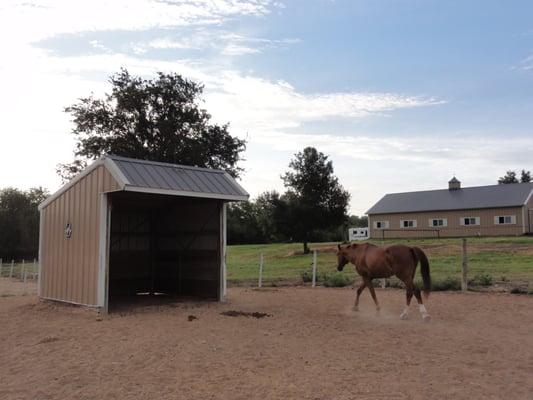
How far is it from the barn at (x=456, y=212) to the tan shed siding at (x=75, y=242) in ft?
99.3

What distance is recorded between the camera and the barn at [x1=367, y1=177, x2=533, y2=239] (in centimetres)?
3738

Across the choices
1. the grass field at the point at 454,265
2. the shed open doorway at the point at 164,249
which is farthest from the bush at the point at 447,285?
the shed open doorway at the point at 164,249

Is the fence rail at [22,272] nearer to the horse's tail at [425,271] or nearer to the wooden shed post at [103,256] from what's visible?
the wooden shed post at [103,256]

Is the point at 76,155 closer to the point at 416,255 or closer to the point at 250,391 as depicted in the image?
the point at 416,255

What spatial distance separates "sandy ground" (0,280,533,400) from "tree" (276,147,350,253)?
66.8 ft

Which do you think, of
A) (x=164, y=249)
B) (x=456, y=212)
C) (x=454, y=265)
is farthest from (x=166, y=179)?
(x=456, y=212)

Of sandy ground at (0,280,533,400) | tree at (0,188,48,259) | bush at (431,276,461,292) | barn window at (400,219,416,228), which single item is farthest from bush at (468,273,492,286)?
tree at (0,188,48,259)

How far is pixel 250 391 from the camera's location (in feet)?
17.2

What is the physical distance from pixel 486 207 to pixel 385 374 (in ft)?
117

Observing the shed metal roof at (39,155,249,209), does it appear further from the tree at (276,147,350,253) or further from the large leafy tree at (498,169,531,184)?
the large leafy tree at (498,169,531,184)

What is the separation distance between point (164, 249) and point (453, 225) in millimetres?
30147

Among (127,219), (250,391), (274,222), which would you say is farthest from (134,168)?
(274,222)

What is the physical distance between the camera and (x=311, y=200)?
3191 cm

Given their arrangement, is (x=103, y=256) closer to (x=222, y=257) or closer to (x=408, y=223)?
(x=222, y=257)
